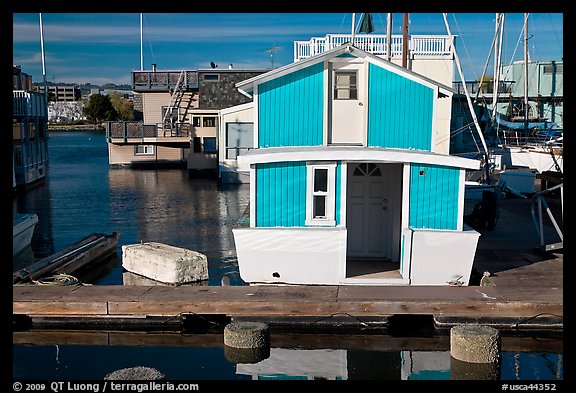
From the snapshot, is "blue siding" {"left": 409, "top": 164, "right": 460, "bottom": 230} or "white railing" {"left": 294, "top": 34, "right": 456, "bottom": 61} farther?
"white railing" {"left": 294, "top": 34, "right": 456, "bottom": 61}

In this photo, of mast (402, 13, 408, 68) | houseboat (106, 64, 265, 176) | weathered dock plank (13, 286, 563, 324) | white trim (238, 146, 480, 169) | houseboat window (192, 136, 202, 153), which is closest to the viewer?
weathered dock plank (13, 286, 563, 324)

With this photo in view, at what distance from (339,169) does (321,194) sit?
1.93 ft

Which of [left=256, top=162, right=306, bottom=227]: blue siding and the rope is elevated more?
[left=256, top=162, right=306, bottom=227]: blue siding

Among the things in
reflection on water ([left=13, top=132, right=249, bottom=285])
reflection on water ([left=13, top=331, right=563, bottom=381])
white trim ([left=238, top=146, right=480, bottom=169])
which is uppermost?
white trim ([left=238, top=146, right=480, bottom=169])

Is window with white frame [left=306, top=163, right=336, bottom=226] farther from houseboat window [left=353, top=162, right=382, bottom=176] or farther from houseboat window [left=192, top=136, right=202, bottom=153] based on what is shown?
houseboat window [left=192, top=136, right=202, bottom=153]

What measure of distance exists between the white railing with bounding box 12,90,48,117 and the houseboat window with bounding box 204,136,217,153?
1033 centimetres

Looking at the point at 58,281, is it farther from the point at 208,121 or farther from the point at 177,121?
the point at 177,121

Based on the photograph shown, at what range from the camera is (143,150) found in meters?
45.8

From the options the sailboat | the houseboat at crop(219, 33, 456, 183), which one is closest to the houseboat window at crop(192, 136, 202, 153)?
the houseboat at crop(219, 33, 456, 183)

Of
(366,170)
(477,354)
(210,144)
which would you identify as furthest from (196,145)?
(477,354)

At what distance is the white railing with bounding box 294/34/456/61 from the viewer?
28.4 metres

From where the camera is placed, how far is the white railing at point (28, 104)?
31.3m

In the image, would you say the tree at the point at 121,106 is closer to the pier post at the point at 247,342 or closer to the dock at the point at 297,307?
the dock at the point at 297,307

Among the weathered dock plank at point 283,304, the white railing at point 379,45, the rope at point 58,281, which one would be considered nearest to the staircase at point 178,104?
the white railing at point 379,45
